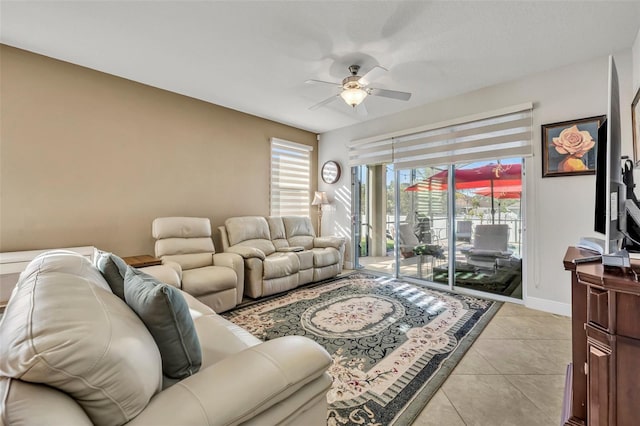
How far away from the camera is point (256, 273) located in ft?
10.8

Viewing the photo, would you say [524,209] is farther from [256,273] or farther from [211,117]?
[211,117]

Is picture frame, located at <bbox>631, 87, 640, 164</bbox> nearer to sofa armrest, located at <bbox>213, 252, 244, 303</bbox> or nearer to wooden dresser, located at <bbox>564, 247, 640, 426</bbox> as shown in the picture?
wooden dresser, located at <bbox>564, 247, 640, 426</bbox>

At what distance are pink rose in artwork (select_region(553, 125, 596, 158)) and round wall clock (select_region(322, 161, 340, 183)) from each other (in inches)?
124

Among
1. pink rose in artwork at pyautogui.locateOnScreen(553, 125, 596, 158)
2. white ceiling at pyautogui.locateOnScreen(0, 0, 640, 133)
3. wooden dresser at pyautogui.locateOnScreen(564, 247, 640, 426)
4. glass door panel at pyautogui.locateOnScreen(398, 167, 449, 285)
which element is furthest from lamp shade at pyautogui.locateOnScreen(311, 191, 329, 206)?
wooden dresser at pyautogui.locateOnScreen(564, 247, 640, 426)

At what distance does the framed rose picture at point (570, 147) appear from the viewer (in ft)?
9.09

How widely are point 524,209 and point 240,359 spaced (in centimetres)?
357

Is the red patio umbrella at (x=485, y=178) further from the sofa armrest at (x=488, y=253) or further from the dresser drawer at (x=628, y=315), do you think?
the dresser drawer at (x=628, y=315)

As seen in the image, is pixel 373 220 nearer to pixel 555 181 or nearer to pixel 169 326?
pixel 555 181

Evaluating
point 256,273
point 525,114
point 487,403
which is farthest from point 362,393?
point 525,114

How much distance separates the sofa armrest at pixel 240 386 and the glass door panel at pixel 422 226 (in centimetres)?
344

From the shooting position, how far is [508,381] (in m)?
1.80

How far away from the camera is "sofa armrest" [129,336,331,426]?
0.75 metres

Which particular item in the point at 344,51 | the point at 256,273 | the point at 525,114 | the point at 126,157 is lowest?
the point at 256,273

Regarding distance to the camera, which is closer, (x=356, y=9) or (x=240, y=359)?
(x=240, y=359)
